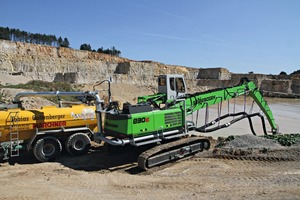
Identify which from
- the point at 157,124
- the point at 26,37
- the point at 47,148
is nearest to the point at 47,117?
the point at 47,148

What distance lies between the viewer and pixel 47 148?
320 inches

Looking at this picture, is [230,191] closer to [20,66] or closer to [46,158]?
[46,158]

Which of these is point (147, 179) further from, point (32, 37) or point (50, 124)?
point (32, 37)

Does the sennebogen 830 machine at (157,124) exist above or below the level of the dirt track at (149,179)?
above

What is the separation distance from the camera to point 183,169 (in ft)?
23.4

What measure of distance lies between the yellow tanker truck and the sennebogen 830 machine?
1.7 inches

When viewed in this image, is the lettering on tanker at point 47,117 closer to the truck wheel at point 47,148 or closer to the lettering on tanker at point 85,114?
the lettering on tanker at point 85,114

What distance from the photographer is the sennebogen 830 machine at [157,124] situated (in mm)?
6965

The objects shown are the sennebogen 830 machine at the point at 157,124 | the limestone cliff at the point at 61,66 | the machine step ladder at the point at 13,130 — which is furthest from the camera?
the limestone cliff at the point at 61,66

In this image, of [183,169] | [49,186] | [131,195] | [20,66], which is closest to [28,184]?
[49,186]

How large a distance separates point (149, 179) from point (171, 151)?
1.28 metres

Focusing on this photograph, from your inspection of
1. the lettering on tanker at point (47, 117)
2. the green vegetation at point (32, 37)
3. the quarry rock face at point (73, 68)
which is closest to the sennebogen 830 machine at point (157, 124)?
the lettering on tanker at point (47, 117)

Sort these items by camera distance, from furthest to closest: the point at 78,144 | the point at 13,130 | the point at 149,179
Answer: the point at 78,144 → the point at 13,130 → the point at 149,179

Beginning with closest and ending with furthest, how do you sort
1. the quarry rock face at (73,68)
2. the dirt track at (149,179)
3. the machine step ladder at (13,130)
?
the dirt track at (149,179)
the machine step ladder at (13,130)
the quarry rock face at (73,68)
